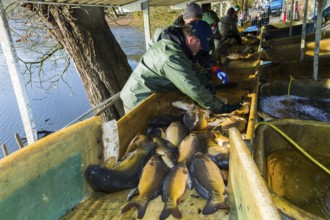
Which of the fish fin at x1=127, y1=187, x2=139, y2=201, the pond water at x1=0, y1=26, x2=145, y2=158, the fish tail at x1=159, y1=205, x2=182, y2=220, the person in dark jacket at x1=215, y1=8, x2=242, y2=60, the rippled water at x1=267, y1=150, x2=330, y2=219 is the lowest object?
the pond water at x1=0, y1=26, x2=145, y2=158

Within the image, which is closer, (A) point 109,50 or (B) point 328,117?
(B) point 328,117

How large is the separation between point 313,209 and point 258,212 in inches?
88.3

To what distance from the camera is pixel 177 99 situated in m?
5.02

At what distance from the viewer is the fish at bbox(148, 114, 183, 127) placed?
400cm

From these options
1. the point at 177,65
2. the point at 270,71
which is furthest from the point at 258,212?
the point at 270,71

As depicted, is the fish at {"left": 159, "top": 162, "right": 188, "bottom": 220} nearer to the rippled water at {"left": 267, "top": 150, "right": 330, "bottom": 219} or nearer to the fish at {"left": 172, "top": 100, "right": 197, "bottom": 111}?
the rippled water at {"left": 267, "top": 150, "right": 330, "bottom": 219}

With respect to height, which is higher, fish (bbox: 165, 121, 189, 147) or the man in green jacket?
the man in green jacket

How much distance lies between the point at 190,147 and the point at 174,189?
670mm

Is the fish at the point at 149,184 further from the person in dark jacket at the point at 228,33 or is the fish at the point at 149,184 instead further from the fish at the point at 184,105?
the person in dark jacket at the point at 228,33

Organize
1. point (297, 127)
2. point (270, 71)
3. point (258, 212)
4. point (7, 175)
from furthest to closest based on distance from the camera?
point (270, 71), point (297, 127), point (7, 175), point (258, 212)

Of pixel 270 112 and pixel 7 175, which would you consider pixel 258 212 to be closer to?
pixel 7 175

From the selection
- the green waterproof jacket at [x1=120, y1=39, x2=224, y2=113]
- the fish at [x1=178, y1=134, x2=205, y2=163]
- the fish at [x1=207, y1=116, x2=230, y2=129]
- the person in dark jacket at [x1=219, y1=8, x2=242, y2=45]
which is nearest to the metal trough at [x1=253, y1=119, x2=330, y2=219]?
the fish at [x1=207, y1=116, x2=230, y2=129]

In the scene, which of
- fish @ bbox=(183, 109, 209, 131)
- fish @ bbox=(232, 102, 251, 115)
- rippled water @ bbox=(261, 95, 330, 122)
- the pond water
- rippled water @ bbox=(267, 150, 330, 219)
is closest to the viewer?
rippled water @ bbox=(267, 150, 330, 219)

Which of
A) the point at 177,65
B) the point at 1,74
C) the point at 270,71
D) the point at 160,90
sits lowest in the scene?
the point at 1,74
